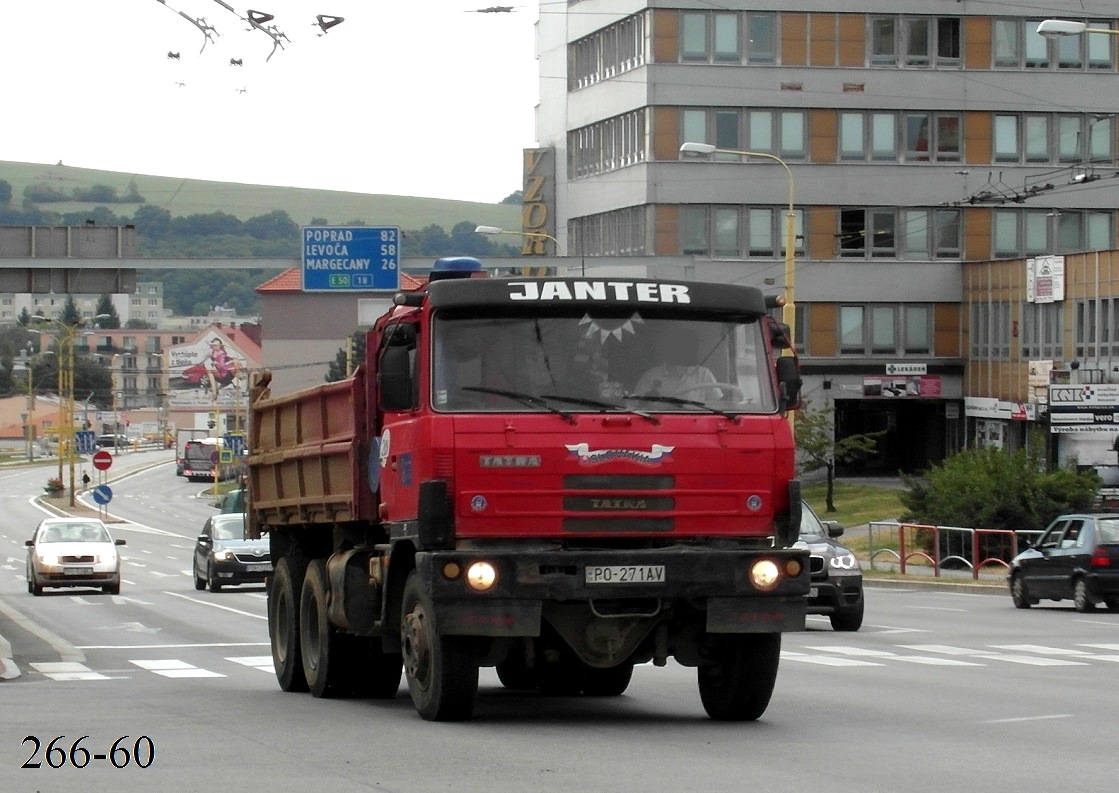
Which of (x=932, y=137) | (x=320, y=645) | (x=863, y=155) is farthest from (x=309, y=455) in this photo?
(x=932, y=137)

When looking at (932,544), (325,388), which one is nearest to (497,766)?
(325,388)

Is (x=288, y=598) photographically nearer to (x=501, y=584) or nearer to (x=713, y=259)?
(x=501, y=584)

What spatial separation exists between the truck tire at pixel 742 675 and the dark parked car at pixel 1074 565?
1646cm

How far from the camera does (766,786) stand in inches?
380

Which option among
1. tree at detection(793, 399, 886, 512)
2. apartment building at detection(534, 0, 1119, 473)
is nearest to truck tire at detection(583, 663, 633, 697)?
tree at detection(793, 399, 886, 512)

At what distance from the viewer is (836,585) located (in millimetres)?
24094

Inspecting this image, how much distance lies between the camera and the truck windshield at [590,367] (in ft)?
39.4

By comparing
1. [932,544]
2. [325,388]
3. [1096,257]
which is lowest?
[932,544]

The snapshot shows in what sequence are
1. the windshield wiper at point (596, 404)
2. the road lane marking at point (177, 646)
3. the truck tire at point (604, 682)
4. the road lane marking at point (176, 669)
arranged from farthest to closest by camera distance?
1. the road lane marking at point (177, 646)
2. the road lane marking at point (176, 669)
3. the truck tire at point (604, 682)
4. the windshield wiper at point (596, 404)

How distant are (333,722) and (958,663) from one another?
26.4 feet

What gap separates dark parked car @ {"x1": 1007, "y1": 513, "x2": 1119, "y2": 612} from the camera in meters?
28.2

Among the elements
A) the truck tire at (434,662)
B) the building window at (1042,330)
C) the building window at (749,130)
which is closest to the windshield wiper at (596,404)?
the truck tire at (434,662)

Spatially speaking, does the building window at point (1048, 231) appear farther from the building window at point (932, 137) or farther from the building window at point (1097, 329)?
the building window at point (1097, 329)

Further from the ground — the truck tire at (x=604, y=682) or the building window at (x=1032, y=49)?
the building window at (x=1032, y=49)
